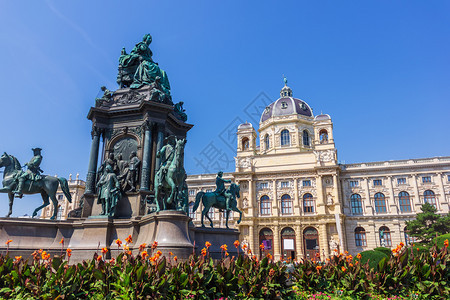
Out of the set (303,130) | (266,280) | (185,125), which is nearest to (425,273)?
(266,280)

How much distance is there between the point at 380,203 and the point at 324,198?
368 inches

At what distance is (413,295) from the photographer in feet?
19.0

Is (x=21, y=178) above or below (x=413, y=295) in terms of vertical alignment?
above

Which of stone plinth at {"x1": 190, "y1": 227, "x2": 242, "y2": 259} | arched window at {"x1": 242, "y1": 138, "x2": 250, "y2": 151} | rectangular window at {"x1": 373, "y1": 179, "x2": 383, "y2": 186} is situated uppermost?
arched window at {"x1": 242, "y1": 138, "x2": 250, "y2": 151}

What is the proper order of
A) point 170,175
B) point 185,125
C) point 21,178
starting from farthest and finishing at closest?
point 185,125, point 21,178, point 170,175

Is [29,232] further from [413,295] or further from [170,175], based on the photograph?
[413,295]

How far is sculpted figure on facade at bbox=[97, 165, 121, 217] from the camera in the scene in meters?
11.1

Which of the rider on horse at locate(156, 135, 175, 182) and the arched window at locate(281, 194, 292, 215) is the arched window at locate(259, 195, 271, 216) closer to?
the arched window at locate(281, 194, 292, 215)

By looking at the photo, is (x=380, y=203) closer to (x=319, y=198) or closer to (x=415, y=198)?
(x=415, y=198)

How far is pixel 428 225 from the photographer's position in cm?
4247

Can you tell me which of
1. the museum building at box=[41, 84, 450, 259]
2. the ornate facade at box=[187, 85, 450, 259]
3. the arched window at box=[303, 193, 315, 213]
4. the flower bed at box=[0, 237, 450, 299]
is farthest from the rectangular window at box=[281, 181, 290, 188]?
the flower bed at box=[0, 237, 450, 299]

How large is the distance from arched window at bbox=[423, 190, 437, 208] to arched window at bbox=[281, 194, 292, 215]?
21.0 m

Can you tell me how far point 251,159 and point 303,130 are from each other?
46.3ft

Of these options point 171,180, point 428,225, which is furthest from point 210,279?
point 428,225
